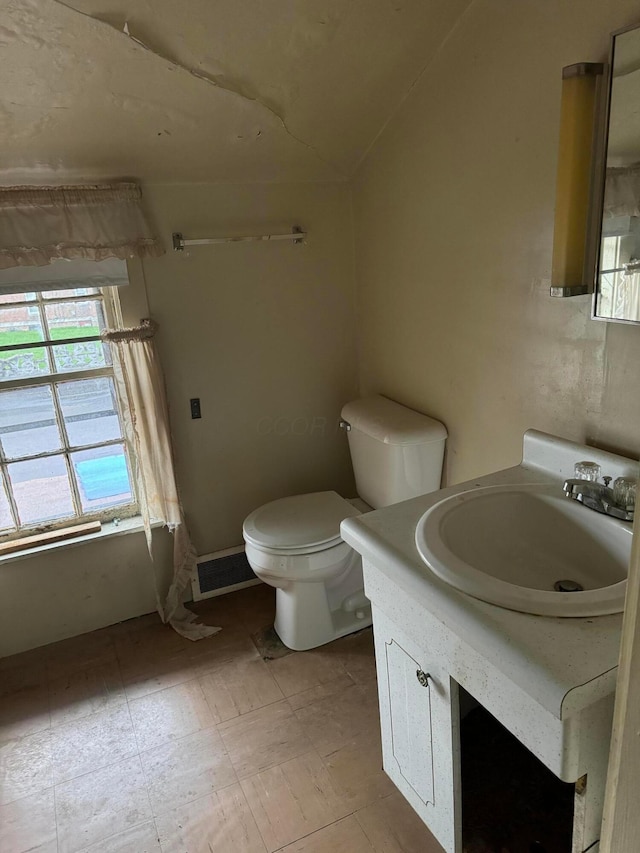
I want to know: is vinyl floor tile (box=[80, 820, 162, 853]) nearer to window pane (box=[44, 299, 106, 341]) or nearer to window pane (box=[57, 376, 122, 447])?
window pane (box=[57, 376, 122, 447])

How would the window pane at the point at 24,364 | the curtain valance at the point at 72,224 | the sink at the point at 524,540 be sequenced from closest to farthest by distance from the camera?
the sink at the point at 524,540 → the curtain valance at the point at 72,224 → the window pane at the point at 24,364

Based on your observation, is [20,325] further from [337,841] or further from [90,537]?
[337,841]

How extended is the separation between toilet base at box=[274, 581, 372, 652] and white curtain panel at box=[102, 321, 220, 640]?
12.9 inches

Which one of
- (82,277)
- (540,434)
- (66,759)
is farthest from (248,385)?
(66,759)

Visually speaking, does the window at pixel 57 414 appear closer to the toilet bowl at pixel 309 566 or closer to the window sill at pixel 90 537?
the window sill at pixel 90 537

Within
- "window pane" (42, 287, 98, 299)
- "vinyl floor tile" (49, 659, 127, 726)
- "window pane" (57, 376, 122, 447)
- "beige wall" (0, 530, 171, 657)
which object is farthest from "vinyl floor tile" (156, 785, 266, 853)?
"window pane" (42, 287, 98, 299)

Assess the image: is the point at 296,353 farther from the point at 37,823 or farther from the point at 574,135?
the point at 37,823

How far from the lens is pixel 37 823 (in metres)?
1.54

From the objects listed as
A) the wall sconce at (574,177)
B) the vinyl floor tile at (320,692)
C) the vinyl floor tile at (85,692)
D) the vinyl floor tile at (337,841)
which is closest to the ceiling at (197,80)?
the wall sconce at (574,177)

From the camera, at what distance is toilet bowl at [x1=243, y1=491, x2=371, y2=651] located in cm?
197

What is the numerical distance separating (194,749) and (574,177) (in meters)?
1.82

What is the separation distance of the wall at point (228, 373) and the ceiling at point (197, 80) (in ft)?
0.72

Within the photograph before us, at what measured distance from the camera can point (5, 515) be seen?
84.4 inches

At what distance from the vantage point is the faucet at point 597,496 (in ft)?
3.80
